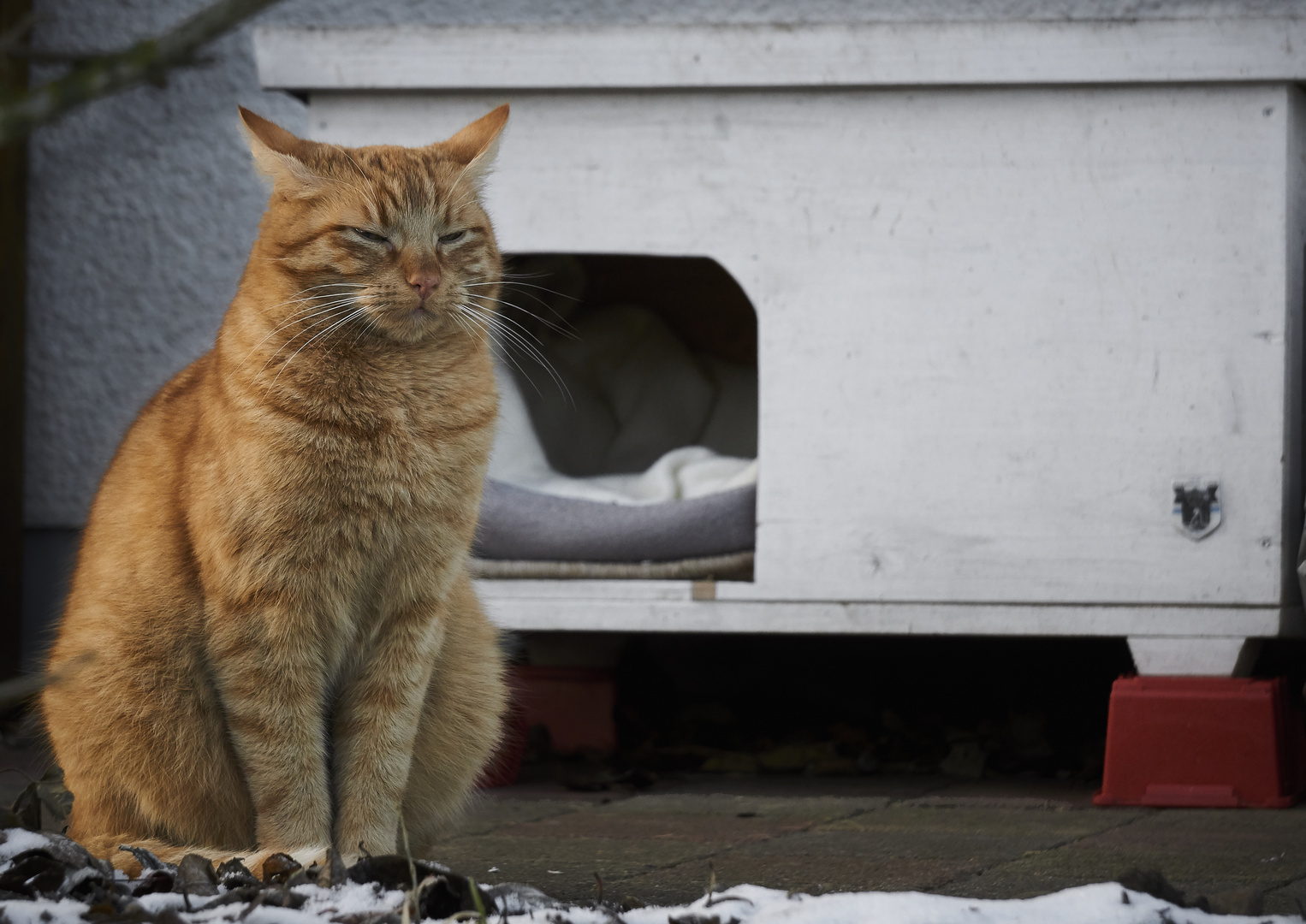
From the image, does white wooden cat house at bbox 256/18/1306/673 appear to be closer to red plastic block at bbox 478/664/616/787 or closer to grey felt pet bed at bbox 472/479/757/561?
grey felt pet bed at bbox 472/479/757/561

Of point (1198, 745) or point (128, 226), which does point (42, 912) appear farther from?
point (128, 226)

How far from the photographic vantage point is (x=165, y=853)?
128 centimetres

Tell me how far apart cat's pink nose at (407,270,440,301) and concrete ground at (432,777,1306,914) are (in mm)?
615

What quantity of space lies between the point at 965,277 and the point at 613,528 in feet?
2.09

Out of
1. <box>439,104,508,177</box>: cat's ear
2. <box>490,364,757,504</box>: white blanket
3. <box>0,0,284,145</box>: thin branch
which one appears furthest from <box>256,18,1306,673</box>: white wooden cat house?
<box>0,0,284,145</box>: thin branch

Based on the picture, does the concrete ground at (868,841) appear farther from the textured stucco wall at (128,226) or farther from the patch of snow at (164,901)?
the textured stucco wall at (128,226)

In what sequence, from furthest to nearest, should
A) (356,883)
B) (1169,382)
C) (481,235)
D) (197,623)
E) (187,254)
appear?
(187,254), (1169,382), (481,235), (197,623), (356,883)

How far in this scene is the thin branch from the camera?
477mm

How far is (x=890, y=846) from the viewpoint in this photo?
156cm

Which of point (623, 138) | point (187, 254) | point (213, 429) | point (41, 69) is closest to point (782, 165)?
point (623, 138)

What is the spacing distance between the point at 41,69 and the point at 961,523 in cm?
230

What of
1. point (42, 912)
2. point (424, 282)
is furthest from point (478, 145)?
point (42, 912)

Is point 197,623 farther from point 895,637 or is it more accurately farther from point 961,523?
point 895,637

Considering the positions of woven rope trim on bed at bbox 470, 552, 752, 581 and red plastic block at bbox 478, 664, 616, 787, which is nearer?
woven rope trim on bed at bbox 470, 552, 752, 581
